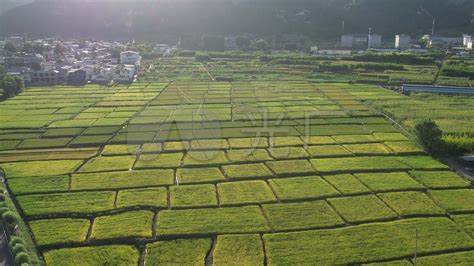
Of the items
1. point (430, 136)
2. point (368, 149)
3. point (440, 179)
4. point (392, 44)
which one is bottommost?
point (440, 179)

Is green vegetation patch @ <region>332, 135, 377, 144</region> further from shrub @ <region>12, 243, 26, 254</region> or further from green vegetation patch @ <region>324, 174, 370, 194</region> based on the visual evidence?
shrub @ <region>12, 243, 26, 254</region>

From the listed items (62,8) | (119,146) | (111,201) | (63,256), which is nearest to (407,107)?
(119,146)

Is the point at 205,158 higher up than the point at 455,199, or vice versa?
the point at 205,158

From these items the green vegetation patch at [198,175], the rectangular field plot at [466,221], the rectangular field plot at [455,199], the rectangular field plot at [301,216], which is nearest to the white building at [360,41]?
the rectangular field plot at [455,199]

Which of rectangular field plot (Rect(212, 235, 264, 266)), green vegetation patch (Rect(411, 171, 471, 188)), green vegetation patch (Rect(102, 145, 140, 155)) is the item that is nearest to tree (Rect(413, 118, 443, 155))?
green vegetation patch (Rect(411, 171, 471, 188))

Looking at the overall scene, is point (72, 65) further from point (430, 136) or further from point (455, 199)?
point (455, 199)

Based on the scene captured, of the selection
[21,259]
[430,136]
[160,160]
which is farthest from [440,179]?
[21,259]

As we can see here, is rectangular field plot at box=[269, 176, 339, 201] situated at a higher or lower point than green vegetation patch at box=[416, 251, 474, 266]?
higher
